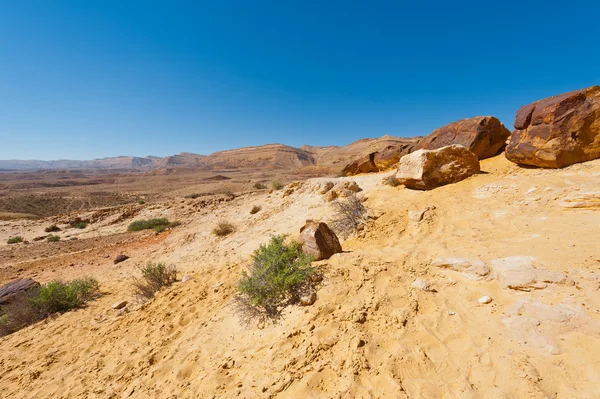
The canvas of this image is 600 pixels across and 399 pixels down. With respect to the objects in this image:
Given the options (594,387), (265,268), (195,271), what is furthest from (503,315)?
(195,271)

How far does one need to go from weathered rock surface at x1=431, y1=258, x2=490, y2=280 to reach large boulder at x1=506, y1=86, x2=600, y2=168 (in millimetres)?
5299

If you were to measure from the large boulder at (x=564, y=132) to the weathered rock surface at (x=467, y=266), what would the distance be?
5.30m

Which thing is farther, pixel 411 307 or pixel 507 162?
pixel 507 162

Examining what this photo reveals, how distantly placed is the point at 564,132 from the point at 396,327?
740 centimetres

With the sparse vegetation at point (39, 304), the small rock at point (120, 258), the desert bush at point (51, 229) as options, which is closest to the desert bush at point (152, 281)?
the sparse vegetation at point (39, 304)

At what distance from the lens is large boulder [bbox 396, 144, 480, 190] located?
7.55 m

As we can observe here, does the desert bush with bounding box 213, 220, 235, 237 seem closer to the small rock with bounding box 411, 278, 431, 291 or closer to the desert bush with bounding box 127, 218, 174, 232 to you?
the desert bush with bounding box 127, 218, 174, 232

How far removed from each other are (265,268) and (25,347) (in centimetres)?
443

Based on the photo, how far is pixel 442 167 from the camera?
25.0ft

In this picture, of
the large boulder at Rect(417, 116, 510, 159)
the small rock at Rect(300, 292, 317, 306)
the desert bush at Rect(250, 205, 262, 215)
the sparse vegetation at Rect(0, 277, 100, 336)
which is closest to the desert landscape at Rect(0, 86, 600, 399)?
the small rock at Rect(300, 292, 317, 306)

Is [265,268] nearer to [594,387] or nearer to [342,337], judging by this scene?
[342,337]

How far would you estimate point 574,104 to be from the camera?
656 centimetres

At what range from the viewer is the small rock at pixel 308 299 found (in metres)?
3.51

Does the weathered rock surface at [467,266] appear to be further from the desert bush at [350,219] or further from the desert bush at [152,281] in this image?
the desert bush at [152,281]
